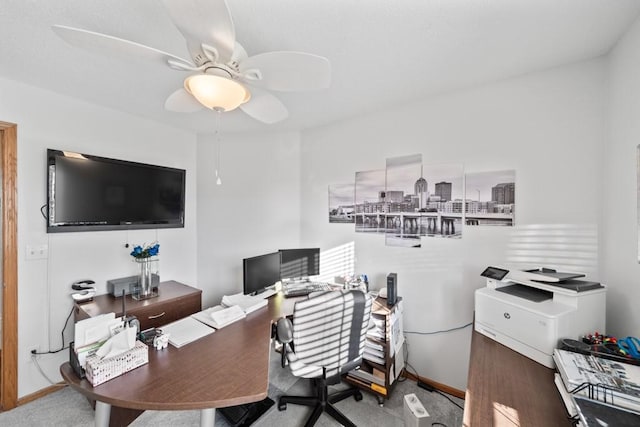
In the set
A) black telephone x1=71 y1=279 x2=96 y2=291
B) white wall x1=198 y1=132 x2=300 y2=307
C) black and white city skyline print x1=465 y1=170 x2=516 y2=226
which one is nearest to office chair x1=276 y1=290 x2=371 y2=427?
black and white city skyline print x1=465 y1=170 x2=516 y2=226

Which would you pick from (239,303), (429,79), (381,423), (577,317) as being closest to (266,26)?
(429,79)

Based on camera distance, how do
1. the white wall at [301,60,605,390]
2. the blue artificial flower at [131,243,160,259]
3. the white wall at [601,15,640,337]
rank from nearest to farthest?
the white wall at [601,15,640,337] < the white wall at [301,60,605,390] < the blue artificial flower at [131,243,160,259]

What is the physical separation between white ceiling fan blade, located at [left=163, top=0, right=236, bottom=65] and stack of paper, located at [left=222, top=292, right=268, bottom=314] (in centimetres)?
170

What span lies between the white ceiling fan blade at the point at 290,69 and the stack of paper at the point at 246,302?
1597 mm

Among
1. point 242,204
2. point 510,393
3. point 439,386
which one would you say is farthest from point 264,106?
point 439,386

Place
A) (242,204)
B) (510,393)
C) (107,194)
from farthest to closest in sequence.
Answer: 1. (242,204)
2. (107,194)
3. (510,393)

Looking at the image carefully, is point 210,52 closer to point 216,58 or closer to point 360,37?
point 216,58

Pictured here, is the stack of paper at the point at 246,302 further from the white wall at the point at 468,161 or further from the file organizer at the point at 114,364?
the white wall at the point at 468,161

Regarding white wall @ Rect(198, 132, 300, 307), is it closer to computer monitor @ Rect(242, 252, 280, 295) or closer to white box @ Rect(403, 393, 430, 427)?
computer monitor @ Rect(242, 252, 280, 295)

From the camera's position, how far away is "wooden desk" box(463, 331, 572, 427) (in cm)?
87

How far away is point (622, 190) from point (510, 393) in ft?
4.25

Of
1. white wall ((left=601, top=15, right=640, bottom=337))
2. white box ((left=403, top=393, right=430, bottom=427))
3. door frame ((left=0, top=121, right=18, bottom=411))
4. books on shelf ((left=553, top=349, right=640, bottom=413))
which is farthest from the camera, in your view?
door frame ((left=0, top=121, right=18, bottom=411))

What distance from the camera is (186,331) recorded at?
5.10 ft

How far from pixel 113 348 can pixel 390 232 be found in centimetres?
212
